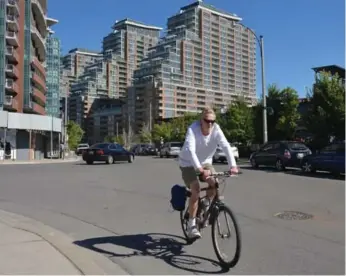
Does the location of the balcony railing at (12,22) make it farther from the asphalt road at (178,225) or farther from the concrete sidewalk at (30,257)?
the concrete sidewalk at (30,257)

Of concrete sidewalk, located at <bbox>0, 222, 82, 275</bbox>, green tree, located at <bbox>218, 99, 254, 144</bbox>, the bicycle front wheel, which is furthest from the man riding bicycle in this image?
green tree, located at <bbox>218, 99, 254, 144</bbox>

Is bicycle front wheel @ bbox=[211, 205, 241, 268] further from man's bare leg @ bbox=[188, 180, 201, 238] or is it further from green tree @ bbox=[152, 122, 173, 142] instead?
green tree @ bbox=[152, 122, 173, 142]

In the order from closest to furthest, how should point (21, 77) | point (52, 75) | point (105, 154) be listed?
point (105, 154), point (21, 77), point (52, 75)

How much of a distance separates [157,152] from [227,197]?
160ft

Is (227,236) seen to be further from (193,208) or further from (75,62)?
(75,62)

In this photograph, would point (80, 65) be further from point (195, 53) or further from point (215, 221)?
point (215, 221)

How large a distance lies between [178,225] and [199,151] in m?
2.32

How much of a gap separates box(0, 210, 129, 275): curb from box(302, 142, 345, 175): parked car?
44.4 feet

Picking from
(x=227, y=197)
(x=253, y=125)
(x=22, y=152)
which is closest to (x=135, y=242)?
(x=227, y=197)

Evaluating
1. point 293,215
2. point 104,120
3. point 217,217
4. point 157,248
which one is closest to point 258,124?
point 293,215

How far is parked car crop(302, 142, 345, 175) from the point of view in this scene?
1843 cm

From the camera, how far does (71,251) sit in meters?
6.05

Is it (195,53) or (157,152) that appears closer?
(157,152)

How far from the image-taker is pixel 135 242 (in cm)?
674
